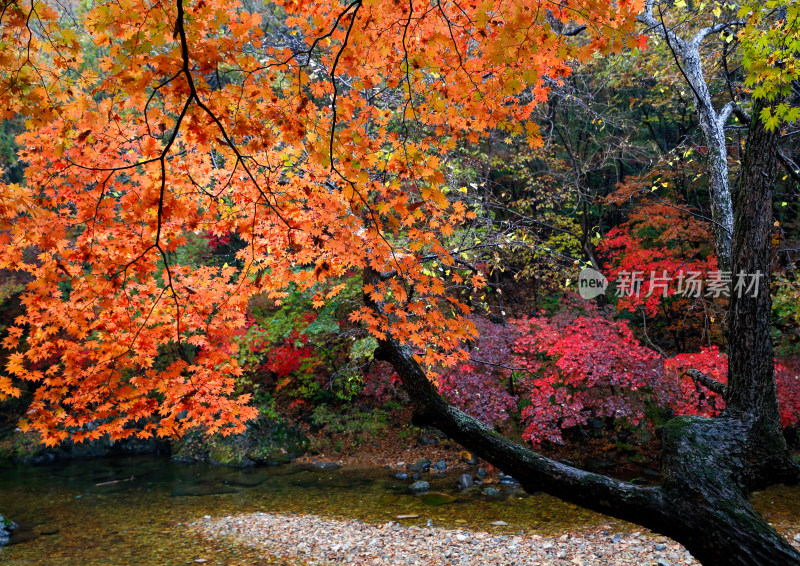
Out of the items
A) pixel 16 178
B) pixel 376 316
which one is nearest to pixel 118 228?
pixel 376 316

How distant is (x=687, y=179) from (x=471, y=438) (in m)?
11.0

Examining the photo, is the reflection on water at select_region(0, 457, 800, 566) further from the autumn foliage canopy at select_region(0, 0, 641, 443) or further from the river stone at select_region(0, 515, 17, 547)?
the autumn foliage canopy at select_region(0, 0, 641, 443)

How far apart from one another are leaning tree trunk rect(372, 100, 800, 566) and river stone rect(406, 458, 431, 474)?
6.27 meters

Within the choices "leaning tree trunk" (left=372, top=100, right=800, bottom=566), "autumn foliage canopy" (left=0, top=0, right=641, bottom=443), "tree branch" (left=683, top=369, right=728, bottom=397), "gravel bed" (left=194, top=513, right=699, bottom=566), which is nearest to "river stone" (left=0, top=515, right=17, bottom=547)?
"gravel bed" (left=194, top=513, right=699, bottom=566)

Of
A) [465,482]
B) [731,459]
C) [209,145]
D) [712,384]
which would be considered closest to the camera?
[731,459]

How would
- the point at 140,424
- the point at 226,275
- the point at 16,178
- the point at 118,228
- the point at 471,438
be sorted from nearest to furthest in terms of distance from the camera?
the point at 471,438 < the point at 118,228 < the point at 226,275 < the point at 140,424 < the point at 16,178

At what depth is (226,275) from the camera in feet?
15.3

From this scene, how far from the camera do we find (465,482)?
26.3 feet

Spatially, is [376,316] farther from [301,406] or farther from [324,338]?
[301,406]

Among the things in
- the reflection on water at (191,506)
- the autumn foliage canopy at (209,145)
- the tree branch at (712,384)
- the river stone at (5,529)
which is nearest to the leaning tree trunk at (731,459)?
the tree branch at (712,384)

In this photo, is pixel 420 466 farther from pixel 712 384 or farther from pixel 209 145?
pixel 209 145

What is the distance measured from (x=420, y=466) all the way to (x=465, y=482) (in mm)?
1470

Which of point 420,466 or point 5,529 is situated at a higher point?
point 420,466

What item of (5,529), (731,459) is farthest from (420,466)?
(731,459)
